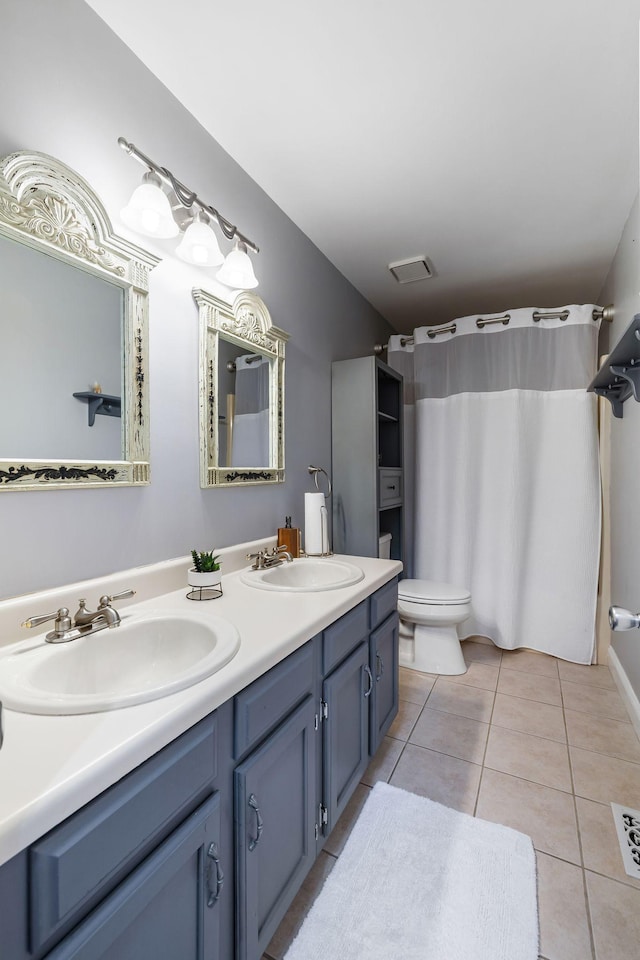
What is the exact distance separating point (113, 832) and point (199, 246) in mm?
1472

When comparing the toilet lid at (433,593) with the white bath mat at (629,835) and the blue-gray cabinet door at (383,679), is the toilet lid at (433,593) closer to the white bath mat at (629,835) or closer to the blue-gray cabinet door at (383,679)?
the blue-gray cabinet door at (383,679)

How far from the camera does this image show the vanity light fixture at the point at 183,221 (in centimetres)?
119

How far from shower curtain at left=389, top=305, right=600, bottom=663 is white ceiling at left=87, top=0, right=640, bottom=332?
59 cm

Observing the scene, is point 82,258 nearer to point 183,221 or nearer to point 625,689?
point 183,221

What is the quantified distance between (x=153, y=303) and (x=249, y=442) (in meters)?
0.61

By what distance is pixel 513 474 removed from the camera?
264 centimetres

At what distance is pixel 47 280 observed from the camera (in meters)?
1.03

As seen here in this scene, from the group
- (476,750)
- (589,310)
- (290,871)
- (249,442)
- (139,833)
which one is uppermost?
(589,310)

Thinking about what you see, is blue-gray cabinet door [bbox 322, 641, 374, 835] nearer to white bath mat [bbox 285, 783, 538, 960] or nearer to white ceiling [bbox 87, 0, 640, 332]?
white bath mat [bbox 285, 783, 538, 960]

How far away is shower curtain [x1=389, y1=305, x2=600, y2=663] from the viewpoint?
252 centimetres

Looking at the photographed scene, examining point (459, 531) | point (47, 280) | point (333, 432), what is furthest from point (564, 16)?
point (459, 531)

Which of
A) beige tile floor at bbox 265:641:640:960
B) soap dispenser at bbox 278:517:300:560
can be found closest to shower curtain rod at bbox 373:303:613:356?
soap dispenser at bbox 278:517:300:560

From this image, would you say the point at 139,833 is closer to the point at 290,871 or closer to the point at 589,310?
the point at 290,871

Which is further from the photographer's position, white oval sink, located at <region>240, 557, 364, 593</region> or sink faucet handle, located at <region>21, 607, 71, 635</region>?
white oval sink, located at <region>240, 557, 364, 593</region>
